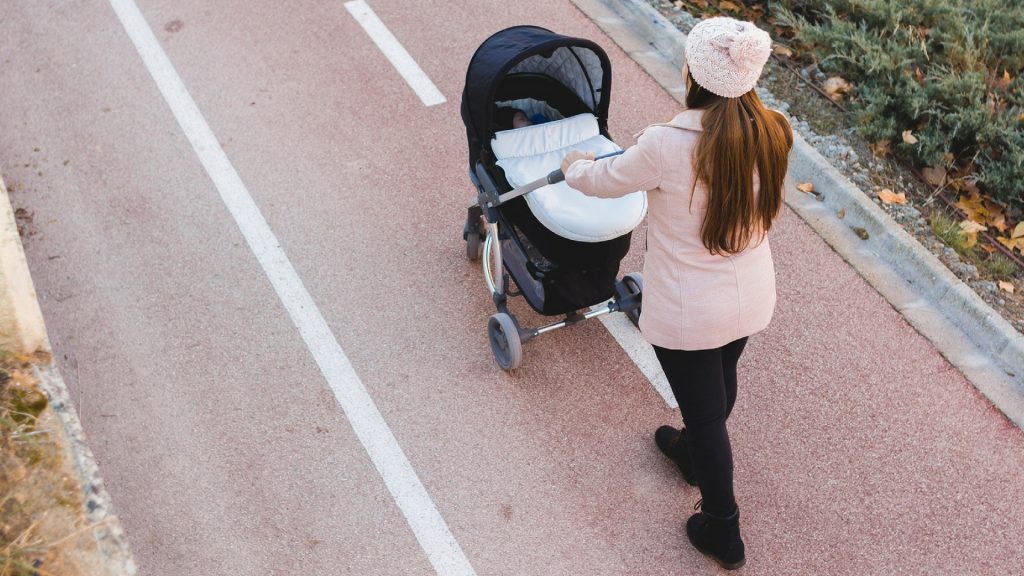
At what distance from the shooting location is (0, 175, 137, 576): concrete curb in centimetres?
340

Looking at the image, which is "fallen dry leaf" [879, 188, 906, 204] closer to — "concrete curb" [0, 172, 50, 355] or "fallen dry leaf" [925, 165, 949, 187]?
"fallen dry leaf" [925, 165, 949, 187]

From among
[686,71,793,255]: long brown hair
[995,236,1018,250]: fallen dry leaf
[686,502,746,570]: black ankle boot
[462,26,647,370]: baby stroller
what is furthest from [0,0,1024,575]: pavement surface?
[686,71,793,255]: long brown hair

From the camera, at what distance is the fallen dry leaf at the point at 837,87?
656 centimetres

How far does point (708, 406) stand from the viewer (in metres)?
3.62

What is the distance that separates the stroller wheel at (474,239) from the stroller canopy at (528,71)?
2.11 ft

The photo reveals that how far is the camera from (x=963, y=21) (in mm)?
6605

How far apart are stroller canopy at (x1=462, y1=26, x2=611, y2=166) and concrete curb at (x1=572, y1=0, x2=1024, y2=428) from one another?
202cm

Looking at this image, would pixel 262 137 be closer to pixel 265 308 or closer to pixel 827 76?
pixel 265 308

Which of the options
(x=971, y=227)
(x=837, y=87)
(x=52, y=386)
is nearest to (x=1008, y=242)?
(x=971, y=227)

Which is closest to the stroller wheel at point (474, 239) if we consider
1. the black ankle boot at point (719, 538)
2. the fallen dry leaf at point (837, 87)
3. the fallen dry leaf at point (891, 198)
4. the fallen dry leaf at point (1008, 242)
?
the black ankle boot at point (719, 538)

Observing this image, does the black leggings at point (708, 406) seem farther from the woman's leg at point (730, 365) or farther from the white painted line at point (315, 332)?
the white painted line at point (315, 332)

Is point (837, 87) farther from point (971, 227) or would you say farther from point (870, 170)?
point (971, 227)

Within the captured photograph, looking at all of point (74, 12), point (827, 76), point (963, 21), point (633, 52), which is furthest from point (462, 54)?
point (963, 21)

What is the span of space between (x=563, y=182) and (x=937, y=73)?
11.9 ft
